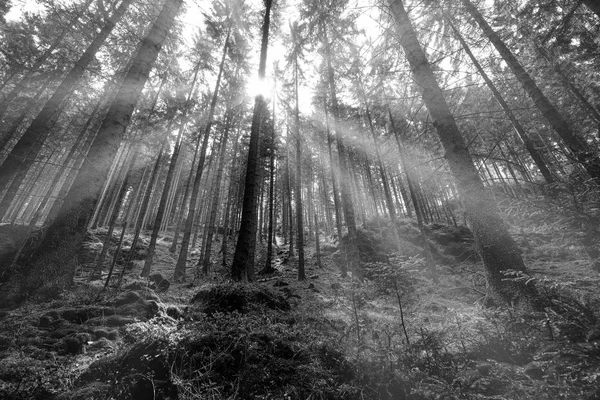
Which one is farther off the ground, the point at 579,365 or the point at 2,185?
the point at 2,185

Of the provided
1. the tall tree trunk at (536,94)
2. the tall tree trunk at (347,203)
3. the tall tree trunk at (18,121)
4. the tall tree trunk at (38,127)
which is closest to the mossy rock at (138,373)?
the tall tree trunk at (347,203)

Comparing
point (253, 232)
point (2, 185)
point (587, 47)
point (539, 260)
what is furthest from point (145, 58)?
point (539, 260)

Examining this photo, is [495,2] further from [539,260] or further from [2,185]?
[2,185]

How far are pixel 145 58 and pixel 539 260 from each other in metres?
19.7

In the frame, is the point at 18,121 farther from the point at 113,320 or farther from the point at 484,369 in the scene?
the point at 484,369

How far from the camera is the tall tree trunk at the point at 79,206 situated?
395cm

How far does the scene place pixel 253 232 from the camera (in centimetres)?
689

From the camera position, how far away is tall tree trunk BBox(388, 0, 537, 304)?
341cm

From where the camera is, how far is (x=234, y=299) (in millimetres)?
4871

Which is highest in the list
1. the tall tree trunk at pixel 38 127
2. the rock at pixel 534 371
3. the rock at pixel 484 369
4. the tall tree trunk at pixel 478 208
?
the tall tree trunk at pixel 38 127

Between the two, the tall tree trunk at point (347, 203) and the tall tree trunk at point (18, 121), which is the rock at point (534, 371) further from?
the tall tree trunk at point (18, 121)

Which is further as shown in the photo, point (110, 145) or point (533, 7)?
point (533, 7)

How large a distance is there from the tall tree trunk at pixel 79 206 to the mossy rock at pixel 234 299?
2.40 metres

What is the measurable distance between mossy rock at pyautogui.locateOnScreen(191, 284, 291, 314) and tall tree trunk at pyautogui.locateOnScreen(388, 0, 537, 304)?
4256 millimetres
